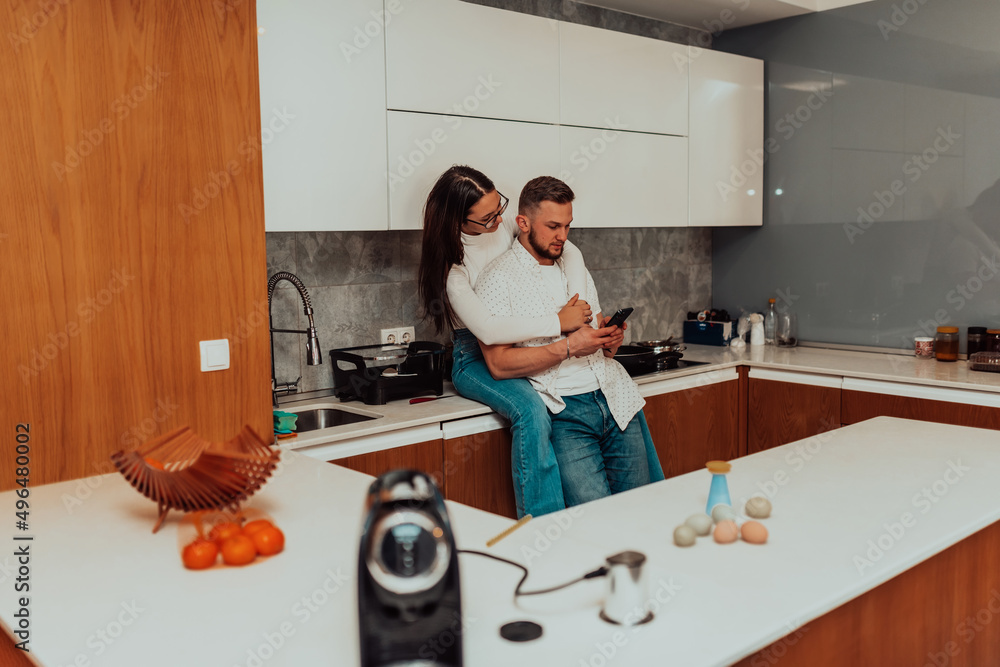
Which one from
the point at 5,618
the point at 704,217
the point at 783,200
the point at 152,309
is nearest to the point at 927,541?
the point at 5,618

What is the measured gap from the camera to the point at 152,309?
2.09 metres

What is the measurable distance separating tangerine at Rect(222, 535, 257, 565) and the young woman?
136 cm

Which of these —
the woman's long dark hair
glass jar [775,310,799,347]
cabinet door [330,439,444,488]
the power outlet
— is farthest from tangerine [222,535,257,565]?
glass jar [775,310,799,347]

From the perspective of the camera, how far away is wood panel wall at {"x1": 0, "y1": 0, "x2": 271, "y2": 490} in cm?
189

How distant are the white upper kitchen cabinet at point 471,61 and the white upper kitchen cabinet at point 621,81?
79 millimetres

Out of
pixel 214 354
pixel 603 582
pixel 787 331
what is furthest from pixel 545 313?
pixel 787 331

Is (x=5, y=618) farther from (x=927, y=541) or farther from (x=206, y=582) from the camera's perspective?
(x=927, y=541)

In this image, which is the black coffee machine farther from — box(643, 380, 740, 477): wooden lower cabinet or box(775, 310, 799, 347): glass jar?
box(775, 310, 799, 347): glass jar

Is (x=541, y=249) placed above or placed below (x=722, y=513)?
above

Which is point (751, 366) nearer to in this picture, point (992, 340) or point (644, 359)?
point (644, 359)

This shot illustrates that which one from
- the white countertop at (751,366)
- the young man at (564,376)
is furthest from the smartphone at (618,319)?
the white countertop at (751,366)

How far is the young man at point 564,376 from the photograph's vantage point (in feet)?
9.19

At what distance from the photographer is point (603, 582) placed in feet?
4.38

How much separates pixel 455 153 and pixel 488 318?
0.64 m
